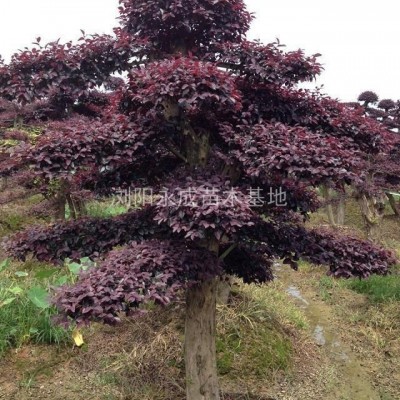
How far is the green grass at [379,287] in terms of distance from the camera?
22.0ft

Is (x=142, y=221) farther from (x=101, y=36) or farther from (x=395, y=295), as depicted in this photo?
(x=395, y=295)

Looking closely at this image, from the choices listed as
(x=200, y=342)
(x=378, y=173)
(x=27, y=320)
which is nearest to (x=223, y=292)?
(x=200, y=342)

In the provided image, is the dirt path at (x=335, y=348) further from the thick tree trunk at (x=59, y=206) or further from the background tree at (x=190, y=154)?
the thick tree trunk at (x=59, y=206)

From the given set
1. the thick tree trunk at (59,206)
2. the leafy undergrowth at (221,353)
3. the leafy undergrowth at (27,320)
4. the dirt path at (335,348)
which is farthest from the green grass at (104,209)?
the dirt path at (335,348)

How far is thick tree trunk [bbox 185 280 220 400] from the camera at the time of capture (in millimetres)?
3189

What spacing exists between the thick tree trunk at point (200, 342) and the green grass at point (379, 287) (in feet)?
14.6

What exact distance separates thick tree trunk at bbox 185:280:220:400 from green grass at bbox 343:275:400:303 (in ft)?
14.6

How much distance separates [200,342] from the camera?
3215mm

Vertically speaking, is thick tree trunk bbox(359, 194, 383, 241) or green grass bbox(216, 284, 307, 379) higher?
thick tree trunk bbox(359, 194, 383, 241)

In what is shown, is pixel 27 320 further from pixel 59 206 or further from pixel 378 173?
pixel 378 173

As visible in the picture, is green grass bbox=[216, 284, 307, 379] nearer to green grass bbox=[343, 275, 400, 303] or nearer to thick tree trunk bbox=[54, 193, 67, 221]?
green grass bbox=[343, 275, 400, 303]

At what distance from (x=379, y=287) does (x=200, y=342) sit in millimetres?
4880

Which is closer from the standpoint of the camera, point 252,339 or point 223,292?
point 252,339

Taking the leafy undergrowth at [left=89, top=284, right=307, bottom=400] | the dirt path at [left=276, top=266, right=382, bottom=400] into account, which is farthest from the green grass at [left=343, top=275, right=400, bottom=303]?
the leafy undergrowth at [left=89, top=284, right=307, bottom=400]
